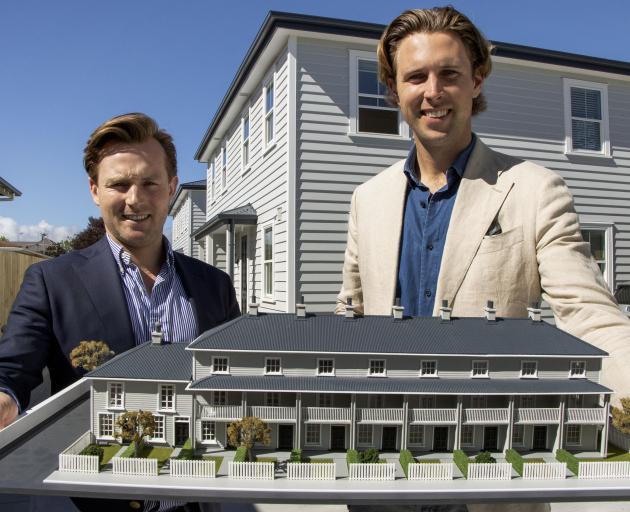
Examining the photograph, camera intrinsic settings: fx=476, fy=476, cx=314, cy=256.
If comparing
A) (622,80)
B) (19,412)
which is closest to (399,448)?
(19,412)

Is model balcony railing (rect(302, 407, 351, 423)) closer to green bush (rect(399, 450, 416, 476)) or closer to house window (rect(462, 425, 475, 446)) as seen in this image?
green bush (rect(399, 450, 416, 476))

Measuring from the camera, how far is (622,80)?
493 inches

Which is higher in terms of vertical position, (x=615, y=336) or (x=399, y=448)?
(x=615, y=336)

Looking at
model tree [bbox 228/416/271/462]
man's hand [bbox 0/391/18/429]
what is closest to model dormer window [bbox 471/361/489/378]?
model tree [bbox 228/416/271/462]

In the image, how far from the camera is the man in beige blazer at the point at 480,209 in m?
2.36

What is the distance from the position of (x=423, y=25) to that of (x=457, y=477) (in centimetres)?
218

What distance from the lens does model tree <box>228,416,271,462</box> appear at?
1.97 m

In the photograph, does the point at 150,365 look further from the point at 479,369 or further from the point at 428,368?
the point at 479,369

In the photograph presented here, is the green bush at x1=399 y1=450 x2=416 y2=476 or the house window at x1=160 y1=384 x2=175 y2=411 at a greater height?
the house window at x1=160 y1=384 x2=175 y2=411

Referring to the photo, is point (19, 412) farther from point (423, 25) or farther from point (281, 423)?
Result: point (423, 25)

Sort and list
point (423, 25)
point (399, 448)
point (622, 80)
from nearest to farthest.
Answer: point (399, 448) < point (423, 25) < point (622, 80)

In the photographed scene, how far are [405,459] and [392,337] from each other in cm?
54

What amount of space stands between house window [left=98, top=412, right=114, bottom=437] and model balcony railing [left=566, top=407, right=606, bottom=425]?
6.62 ft

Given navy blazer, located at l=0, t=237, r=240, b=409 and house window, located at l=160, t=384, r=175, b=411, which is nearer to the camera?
house window, located at l=160, t=384, r=175, b=411
